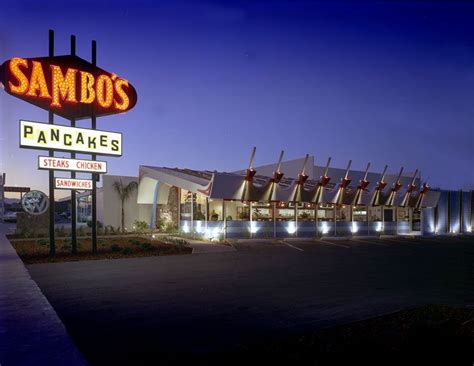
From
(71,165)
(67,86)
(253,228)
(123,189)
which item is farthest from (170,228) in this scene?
(67,86)

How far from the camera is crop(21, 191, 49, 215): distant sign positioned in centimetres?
2834

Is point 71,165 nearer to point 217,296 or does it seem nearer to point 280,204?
point 217,296

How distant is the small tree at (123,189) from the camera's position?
3244cm

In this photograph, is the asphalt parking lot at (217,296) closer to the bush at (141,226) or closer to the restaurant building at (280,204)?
the restaurant building at (280,204)

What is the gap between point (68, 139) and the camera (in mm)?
16312

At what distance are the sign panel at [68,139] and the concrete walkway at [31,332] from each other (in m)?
7.46

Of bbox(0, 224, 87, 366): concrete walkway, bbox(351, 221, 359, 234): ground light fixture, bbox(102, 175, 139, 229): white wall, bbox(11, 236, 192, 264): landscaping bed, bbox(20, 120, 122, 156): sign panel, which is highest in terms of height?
bbox(20, 120, 122, 156): sign panel

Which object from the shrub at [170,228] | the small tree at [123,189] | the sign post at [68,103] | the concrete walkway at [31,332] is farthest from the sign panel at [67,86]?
the small tree at [123,189]

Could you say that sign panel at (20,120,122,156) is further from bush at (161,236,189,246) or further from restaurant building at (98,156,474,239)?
restaurant building at (98,156,474,239)

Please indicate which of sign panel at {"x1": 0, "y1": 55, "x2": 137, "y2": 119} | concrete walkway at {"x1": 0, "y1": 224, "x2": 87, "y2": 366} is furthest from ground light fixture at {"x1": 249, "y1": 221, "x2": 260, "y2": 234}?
concrete walkway at {"x1": 0, "y1": 224, "x2": 87, "y2": 366}

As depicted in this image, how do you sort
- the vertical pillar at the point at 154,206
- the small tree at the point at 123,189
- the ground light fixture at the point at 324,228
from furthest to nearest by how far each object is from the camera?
the small tree at the point at 123,189, the vertical pillar at the point at 154,206, the ground light fixture at the point at 324,228

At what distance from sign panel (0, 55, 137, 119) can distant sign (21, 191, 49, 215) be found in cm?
1297

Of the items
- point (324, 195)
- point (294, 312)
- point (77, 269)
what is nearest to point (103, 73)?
point (77, 269)

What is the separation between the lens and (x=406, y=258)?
17.3 m
